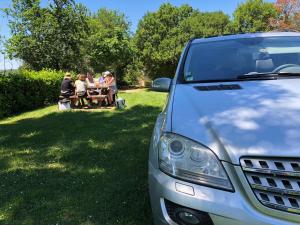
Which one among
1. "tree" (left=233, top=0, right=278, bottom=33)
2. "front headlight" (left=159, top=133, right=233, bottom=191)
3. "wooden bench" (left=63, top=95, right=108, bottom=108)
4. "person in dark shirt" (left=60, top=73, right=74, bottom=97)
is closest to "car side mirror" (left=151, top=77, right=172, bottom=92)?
"front headlight" (left=159, top=133, right=233, bottom=191)

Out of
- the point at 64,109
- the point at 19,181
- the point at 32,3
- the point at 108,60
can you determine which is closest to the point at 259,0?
the point at 108,60

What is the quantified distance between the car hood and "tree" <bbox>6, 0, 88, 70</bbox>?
21685 mm

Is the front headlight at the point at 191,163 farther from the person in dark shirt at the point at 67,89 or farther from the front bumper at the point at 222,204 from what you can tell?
the person in dark shirt at the point at 67,89

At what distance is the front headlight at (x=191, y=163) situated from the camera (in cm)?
215

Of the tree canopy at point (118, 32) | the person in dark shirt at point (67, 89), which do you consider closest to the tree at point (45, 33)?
the tree canopy at point (118, 32)

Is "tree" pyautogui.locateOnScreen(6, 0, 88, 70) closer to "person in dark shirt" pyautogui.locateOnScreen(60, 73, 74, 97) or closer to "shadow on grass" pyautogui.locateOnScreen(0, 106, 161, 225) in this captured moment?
"person in dark shirt" pyautogui.locateOnScreen(60, 73, 74, 97)

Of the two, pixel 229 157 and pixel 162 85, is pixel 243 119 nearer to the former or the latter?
pixel 229 157

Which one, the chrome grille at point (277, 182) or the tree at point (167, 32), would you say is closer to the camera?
the chrome grille at point (277, 182)

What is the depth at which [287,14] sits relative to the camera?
37.1 metres

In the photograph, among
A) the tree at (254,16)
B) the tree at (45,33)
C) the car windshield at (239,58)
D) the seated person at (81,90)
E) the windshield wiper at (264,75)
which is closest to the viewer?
the windshield wiper at (264,75)

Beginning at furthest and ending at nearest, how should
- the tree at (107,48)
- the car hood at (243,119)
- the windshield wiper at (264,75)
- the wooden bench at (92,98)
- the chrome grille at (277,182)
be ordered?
the tree at (107,48)
the wooden bench at (92,98)
the windshield wiper at (264,75)
the car hood at (243,119)
the chrome grille at (277,182)

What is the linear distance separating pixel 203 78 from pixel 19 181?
2559 mm

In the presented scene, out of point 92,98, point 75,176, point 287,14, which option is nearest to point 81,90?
point 92,98

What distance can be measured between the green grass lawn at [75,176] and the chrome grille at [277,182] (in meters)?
1.60
